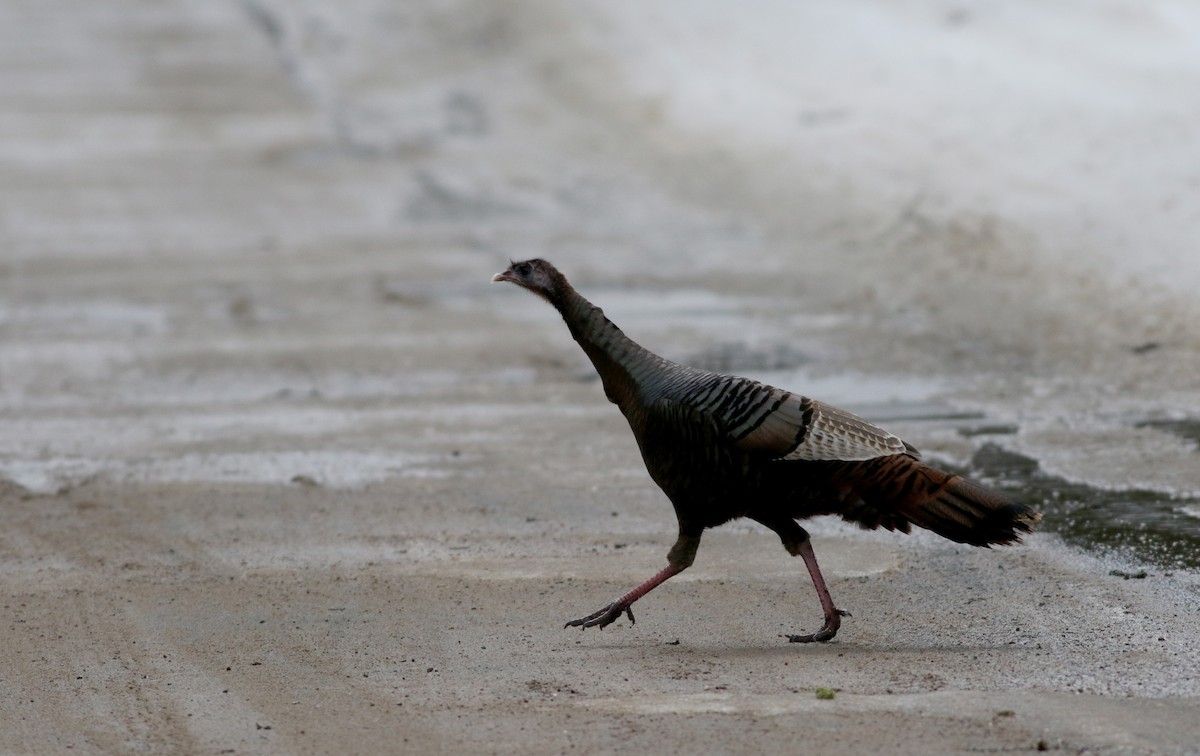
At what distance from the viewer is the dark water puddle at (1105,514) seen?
6641 mm

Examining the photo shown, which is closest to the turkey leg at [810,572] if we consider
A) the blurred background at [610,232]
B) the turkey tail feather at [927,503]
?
the turkey tail feather at [927,503]

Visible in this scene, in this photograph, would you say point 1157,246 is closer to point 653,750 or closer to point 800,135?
point 800,135

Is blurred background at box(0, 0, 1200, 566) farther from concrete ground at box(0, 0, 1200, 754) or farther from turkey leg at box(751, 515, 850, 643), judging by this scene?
turkey leg at box(751, 515, 850, 643)

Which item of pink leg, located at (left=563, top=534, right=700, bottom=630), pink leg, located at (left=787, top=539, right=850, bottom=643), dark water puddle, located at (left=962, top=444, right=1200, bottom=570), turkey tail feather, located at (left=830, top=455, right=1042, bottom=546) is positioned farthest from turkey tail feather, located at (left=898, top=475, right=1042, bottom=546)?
dark water puddle, located at (left=962, top=444, right=1200, bottom=570)

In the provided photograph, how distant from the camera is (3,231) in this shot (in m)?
15.3

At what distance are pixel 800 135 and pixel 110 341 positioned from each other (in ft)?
25.8

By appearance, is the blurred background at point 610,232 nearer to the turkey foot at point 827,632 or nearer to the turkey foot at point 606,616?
the turkey foot at point 827,632

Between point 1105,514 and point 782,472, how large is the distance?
223 centimetres

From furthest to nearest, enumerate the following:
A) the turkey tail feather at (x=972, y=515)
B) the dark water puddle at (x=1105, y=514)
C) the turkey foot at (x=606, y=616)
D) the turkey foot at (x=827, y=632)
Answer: the dark water puddle at (x=1105, y=514) → the turkey foot at (x=606, y=616) → the turkey foot at (x=827, y=632) → the turkey tail feather at (x=972, y=515)

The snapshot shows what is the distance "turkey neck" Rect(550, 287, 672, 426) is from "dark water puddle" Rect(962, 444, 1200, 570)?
2.15 metres

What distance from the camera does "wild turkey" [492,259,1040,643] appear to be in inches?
220

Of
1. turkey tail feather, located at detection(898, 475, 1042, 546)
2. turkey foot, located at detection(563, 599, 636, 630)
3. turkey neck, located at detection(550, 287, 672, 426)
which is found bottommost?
turkey foot, located at detection(563, 599, 636, 630)

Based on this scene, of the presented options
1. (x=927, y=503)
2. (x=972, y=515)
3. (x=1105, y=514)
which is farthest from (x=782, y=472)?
(x=1105, y=514)

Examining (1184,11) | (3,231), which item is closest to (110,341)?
(3,231)
